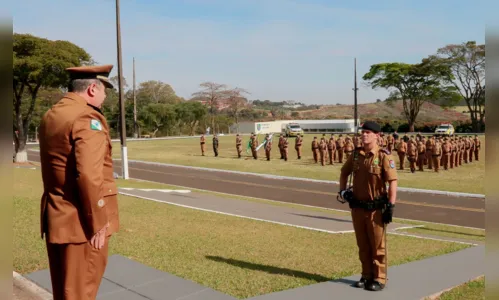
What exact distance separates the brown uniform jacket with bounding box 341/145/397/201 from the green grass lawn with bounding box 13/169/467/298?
120cm

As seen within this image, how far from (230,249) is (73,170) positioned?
4.17 m

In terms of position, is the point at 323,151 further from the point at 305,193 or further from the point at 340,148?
the point at 305,193

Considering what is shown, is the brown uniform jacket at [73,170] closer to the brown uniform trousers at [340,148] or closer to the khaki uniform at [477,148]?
the brown uniform trousers at [340,148]

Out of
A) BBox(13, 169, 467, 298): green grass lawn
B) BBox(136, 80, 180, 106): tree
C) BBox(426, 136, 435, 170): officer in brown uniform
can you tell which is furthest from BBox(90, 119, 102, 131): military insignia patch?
BBox(136, 80, 180, 106): tree

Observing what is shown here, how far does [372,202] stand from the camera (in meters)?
5.21

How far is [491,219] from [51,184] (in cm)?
263

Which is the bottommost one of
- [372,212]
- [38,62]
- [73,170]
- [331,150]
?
[331,150]

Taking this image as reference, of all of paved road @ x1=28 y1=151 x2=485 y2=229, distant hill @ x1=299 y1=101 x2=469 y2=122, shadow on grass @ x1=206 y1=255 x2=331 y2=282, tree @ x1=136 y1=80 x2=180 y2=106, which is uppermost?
tree @ x1=136 y1=80 x2=180 y2=106

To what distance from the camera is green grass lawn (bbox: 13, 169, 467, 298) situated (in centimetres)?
558

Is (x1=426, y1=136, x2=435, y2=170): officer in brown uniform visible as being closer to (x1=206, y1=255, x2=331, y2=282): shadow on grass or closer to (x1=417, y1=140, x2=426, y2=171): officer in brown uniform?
(x1=417, y1=140, x2=426, y2=171): officer in brown uniform

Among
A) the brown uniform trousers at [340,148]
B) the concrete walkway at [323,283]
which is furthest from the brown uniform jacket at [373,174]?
the brown uniform trousers at [340,148]

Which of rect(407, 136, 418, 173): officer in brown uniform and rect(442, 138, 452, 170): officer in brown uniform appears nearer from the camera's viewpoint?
rect(407, 136, 418, 173): officer in brown uniform

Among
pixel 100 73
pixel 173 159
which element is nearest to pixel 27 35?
pixel 173 159

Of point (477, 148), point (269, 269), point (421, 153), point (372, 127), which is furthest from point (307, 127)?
point (372, 127)
